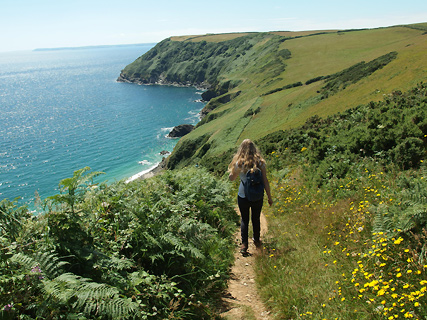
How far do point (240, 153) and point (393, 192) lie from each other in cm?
353

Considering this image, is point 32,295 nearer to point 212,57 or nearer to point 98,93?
point 98,93

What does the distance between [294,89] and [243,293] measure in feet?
179

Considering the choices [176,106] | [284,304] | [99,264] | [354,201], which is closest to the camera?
[99,264]

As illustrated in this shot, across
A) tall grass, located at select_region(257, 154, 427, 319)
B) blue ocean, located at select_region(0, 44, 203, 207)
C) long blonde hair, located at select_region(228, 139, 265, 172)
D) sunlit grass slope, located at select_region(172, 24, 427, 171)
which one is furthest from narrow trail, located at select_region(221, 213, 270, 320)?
blue ocean, located at select_region(0, 44, 203, 207)

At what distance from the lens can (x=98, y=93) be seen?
14762 centimetres

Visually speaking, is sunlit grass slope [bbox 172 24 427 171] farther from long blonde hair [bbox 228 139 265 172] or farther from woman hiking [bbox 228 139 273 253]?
long blonde hair [bbox 228 139 265 172]

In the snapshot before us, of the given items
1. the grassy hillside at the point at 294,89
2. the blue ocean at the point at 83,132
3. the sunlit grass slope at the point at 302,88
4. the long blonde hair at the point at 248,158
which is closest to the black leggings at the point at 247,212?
the long blonde hair at the point at 248,158

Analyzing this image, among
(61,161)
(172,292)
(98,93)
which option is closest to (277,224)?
(172,292)

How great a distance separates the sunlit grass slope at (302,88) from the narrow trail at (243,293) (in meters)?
16.5

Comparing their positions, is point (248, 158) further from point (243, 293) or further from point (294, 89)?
point (294, 89)

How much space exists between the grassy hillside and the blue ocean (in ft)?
52.0

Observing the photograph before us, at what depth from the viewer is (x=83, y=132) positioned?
87.3 meters

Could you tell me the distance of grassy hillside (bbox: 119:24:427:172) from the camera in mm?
28064

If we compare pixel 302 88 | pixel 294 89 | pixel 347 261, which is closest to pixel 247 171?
pixel 347 261
